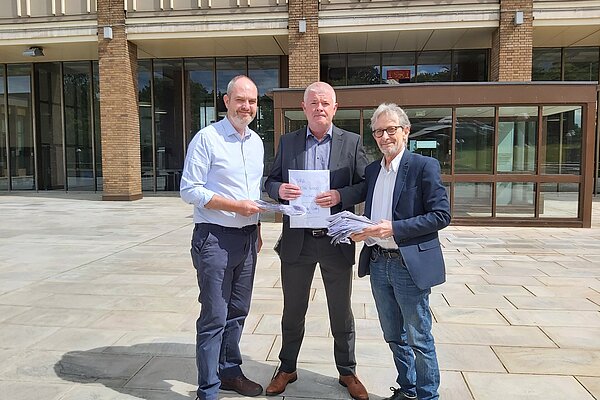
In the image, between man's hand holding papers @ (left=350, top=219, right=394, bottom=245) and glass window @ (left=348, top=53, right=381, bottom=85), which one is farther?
glass window @ (left=348, top=53, right=381, bottom=85)

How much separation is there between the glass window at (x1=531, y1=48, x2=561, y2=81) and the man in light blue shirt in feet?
58.4

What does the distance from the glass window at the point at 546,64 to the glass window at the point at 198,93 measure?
12.1 meters

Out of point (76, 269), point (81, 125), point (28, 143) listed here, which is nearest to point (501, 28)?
point (76, 269)

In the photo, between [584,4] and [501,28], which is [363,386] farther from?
[584,4]

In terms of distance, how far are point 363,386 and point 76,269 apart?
16.0ft

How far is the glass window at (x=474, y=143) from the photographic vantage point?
35.4 ft

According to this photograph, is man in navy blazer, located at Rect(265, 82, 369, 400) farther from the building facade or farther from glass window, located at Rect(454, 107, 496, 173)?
glass window, located at Rect(454, 107, 496, 173)

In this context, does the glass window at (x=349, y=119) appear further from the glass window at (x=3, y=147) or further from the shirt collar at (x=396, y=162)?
the glass window at (x=3, y=147)

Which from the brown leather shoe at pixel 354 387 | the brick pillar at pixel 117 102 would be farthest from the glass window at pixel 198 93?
the brown leather shoe at pixel 354 387

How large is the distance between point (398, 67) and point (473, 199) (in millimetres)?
8738

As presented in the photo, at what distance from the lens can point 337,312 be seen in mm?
3152

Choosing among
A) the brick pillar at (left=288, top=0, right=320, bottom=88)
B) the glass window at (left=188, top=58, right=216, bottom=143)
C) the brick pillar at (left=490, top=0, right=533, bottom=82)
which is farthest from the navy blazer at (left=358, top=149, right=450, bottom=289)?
the glass window at (left=188, top=58, right=216, bottom=143)

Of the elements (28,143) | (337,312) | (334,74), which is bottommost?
(337,312)

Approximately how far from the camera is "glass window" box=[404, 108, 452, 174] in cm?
A: 1086
